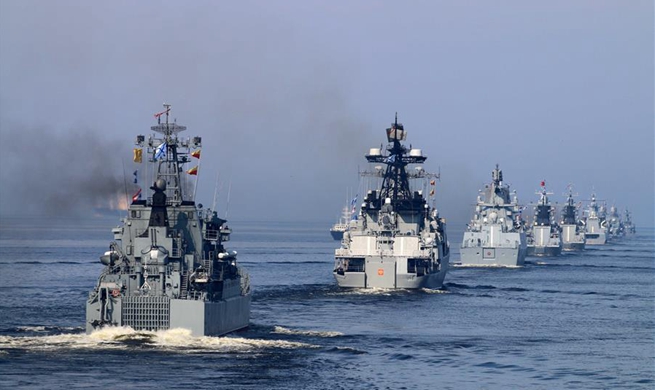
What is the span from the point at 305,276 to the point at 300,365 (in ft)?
207

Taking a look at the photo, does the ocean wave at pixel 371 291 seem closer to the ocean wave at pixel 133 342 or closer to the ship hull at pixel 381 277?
the ship hull at pixel 381 277

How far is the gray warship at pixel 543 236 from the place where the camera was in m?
190

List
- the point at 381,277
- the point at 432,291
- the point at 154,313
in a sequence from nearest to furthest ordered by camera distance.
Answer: the point at 154,313 < the point at 381,277 < the point at 432,291

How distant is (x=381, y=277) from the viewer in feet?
310

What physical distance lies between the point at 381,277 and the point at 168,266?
135ft

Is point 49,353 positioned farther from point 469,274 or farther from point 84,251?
point 84,251

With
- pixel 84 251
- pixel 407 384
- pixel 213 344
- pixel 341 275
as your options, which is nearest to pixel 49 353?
pixel 213 344

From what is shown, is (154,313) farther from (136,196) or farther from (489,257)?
(489,257)

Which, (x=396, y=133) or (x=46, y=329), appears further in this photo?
(x=396, y=133)

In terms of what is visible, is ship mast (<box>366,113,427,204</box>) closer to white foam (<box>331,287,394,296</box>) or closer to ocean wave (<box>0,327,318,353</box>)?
white foam (<box>331,287,394,296</box>)

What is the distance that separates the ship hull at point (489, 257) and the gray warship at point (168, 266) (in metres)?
87.2

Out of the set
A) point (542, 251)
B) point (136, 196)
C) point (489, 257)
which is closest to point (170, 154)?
point (136, 196)

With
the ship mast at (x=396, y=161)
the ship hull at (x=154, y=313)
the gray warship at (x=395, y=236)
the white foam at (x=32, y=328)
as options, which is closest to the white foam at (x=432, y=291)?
the gray warship at (x=395, y=236)

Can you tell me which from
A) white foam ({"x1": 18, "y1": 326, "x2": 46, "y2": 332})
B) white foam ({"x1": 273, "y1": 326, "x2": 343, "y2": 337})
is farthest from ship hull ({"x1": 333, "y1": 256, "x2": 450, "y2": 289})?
white foam ({"x1": 18, "y1": 326, "x2": 46, "y2": 332})
